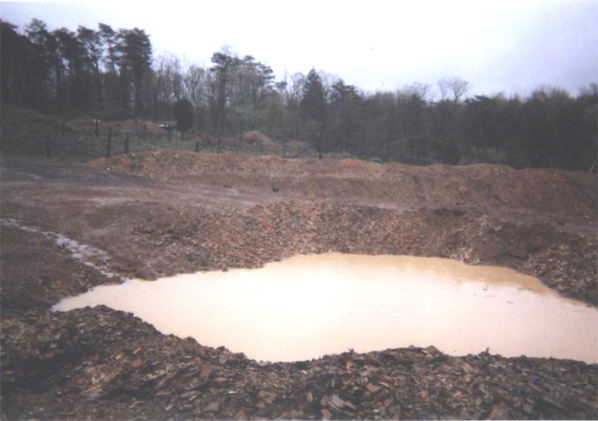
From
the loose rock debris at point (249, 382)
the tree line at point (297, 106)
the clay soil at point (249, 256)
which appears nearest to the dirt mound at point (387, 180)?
the clay soil at point (249, 256)

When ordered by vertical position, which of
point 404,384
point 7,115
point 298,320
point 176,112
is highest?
point 176,112

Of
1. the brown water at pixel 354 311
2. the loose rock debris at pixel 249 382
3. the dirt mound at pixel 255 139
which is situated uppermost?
the dirt mound at pixel 255 139

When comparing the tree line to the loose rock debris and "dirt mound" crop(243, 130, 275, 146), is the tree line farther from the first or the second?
the loose rock debris

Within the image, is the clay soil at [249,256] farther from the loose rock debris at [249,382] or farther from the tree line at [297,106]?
the tree line at [297,106]

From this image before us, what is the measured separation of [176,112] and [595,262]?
33.2m

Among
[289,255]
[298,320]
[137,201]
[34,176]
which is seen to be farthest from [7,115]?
[298,320]

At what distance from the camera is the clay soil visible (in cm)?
411

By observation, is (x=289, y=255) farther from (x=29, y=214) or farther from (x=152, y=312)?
(x=29, y=214)

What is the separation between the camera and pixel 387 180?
20.2 metres

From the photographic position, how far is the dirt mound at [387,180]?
18.0 meters

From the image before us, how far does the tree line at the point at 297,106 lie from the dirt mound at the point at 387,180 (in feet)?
21.0

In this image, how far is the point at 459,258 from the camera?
12602 millimetres

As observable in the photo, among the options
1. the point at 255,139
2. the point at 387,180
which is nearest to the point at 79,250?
the point at 387,180

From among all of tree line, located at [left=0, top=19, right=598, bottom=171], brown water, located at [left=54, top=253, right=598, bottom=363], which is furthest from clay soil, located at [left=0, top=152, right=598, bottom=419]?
tree line, located at [left=0, top=19, right=598, bottom=171]
